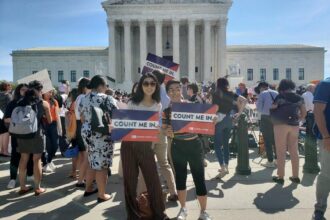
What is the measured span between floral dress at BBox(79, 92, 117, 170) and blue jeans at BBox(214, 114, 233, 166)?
2.82 meters

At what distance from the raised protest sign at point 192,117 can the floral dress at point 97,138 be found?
145cm

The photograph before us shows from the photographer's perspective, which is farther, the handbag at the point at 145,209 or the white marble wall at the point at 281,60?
the white marble wall at the point at 281,60

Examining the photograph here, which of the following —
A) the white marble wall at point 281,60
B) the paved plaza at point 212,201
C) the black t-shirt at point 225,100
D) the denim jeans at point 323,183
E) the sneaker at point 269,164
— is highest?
the white marble wall at point 281,60

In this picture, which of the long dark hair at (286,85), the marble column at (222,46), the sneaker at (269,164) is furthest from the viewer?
the marble column at (222,46)

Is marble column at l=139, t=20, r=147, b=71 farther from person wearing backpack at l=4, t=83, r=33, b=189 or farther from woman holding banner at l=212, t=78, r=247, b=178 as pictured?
person wearing backpack at l=4, t=83, r=33, b=189

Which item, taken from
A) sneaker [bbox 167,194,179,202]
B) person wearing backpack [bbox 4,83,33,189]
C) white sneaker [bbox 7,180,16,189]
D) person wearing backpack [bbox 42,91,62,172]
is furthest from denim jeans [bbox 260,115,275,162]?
white sneaker [bbox 7,180,16,189]

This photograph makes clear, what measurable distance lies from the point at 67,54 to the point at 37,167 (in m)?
66.3

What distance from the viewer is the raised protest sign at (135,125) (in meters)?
4.52

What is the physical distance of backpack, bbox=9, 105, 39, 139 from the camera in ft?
20.2

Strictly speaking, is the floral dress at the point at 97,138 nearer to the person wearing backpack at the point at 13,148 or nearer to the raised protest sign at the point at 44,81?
the person wearing backpack at the point at 13,148

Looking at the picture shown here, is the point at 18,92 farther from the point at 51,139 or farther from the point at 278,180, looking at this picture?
the point at 278,180

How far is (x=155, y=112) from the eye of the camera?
462cm

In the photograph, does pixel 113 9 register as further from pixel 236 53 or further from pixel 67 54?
pixel 236 53

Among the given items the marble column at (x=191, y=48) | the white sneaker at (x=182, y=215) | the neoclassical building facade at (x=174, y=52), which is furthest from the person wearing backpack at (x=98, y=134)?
the marble column at (x=191, y=48)
